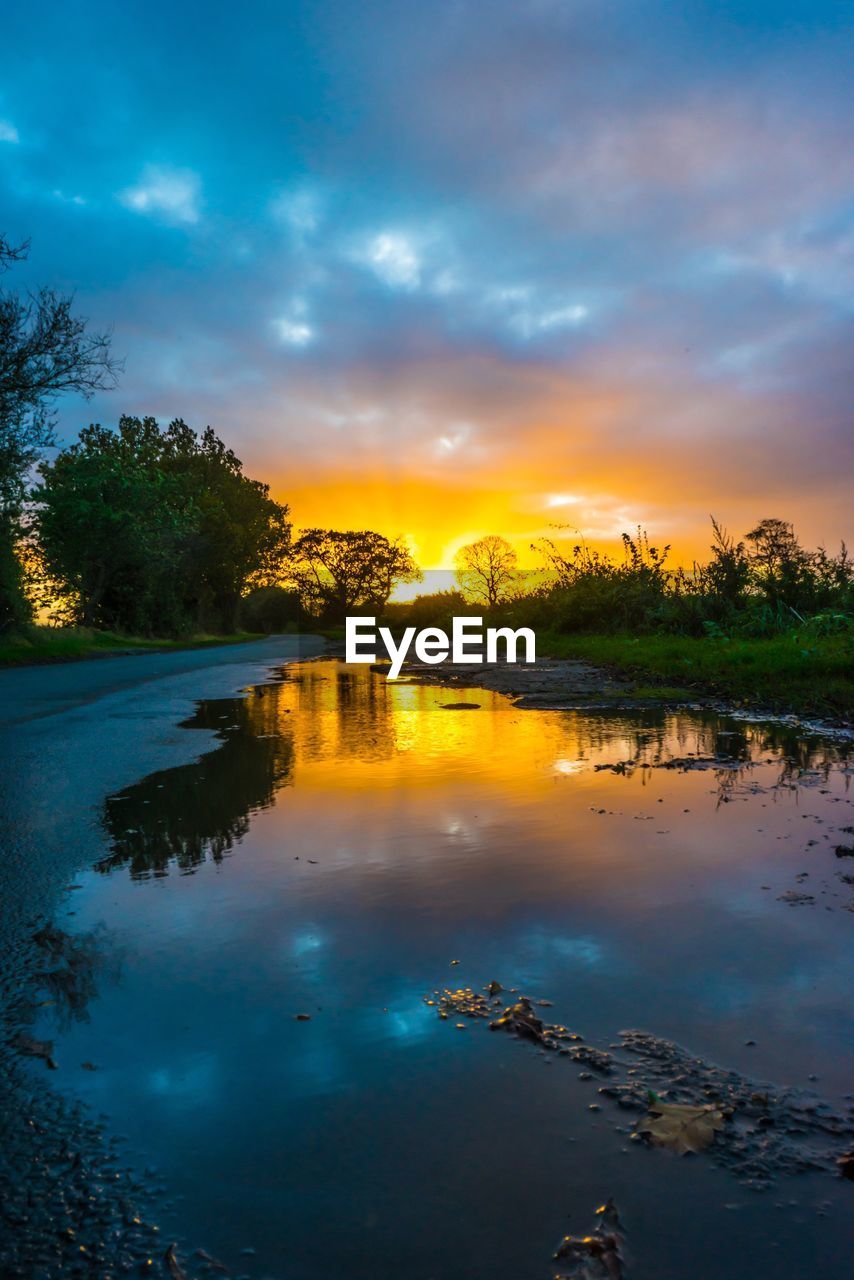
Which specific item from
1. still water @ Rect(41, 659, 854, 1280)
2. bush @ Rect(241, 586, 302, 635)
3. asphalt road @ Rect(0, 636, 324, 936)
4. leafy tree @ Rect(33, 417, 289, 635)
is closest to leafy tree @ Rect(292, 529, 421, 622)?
bush @ Rect(241, 586, 302, 635)

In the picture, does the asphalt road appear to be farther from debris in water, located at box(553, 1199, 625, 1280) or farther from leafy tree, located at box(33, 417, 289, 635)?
leafy tree, located at box(33, 417, 289, 635)

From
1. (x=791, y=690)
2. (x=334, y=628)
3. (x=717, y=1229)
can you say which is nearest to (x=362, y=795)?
(x=717, y=1229)

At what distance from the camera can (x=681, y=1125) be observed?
2355 mm

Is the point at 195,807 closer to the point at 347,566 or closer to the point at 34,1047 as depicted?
the point at 34,1047

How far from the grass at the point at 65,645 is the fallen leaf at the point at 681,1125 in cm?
2255

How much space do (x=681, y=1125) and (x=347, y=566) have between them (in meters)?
77.7

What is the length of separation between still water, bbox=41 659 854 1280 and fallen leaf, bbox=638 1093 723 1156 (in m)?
0.08

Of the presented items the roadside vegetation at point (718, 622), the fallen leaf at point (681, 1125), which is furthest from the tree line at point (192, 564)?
the fallen leaf at point (681, 1125)

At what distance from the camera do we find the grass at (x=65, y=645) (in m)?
23.4

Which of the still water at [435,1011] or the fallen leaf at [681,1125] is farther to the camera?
the fallen leaf at [681,1125]

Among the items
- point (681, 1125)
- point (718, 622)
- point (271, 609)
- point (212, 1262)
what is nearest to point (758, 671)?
point (718, 622)

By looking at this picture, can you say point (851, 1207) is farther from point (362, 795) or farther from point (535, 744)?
point (535, 744)

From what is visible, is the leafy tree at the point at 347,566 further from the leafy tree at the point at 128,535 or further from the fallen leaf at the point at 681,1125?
the fallen leaf at the point at 681,1125

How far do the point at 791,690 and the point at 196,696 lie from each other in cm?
967
